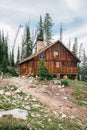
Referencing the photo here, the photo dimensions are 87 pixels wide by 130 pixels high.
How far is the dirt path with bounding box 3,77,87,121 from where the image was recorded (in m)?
23.9

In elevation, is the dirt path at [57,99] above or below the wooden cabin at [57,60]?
below

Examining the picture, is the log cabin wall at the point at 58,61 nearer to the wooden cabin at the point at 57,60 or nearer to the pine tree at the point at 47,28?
the wooden cabin at the point at 57,60

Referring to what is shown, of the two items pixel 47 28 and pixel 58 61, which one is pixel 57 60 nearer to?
pixel 58 61

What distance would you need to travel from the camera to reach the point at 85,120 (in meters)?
22.8

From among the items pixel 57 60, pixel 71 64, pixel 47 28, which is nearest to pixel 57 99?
pixel 57 60

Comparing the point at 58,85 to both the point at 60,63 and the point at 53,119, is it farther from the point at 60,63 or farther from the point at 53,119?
the point at 60,63

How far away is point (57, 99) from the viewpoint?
90.4 feet

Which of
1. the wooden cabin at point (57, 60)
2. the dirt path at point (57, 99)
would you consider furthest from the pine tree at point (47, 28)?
the dirt path at point (57, 99)

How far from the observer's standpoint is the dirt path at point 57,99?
23928 mm

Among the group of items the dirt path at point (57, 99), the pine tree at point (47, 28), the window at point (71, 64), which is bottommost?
the dirt path at point (57, 99)

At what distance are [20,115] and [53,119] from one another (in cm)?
243

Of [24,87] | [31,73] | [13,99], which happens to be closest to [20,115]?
[13,99]

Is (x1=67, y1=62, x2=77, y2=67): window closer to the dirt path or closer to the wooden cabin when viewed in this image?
the wooden cabin

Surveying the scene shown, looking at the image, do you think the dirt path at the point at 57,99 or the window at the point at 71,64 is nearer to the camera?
the dirt path at the point at 57,99
